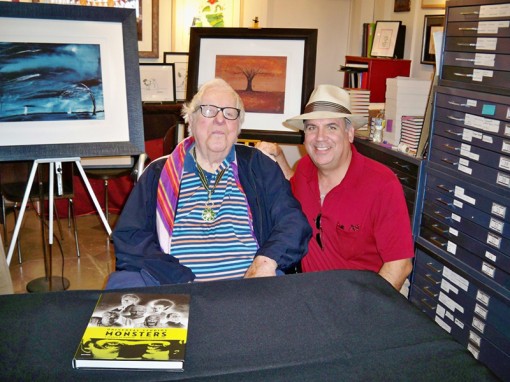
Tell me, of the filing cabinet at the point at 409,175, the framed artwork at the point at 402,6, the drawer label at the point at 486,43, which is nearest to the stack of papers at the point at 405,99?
the filing cabinet at the point at 409,175

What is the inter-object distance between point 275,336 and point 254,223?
835 millimetres

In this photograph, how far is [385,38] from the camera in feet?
15.9

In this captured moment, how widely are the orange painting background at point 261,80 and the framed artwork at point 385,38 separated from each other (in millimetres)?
2413

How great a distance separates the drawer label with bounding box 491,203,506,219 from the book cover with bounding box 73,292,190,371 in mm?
1552

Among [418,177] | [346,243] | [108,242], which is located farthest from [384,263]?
[108,242]

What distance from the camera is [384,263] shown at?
1924mm

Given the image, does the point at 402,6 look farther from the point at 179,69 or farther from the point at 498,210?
the point at 498,210

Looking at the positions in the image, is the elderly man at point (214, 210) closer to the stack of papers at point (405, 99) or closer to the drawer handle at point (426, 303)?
the drawer handle at point (426, 303)

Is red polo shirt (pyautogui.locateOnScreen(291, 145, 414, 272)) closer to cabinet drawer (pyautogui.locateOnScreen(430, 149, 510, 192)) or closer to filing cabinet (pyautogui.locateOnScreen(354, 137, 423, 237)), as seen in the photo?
cabinet drawer (pyautogui.locateOnScreen(430, 149, 510, 192))

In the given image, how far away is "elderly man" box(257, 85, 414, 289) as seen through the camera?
1.90 metres

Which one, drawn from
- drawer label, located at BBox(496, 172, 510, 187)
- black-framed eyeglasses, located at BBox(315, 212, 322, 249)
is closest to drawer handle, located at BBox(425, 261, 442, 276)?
drawer label, located at BBox(496, 172, 510, 187)

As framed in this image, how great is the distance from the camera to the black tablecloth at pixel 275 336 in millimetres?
997

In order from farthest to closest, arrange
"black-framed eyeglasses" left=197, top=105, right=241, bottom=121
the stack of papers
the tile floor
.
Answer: the tile floor
the stack of papers
"black-framed eyeglasses" left=197, top=105, right=241, bottom=121

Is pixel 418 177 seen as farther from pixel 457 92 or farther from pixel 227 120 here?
pixel 227 120
